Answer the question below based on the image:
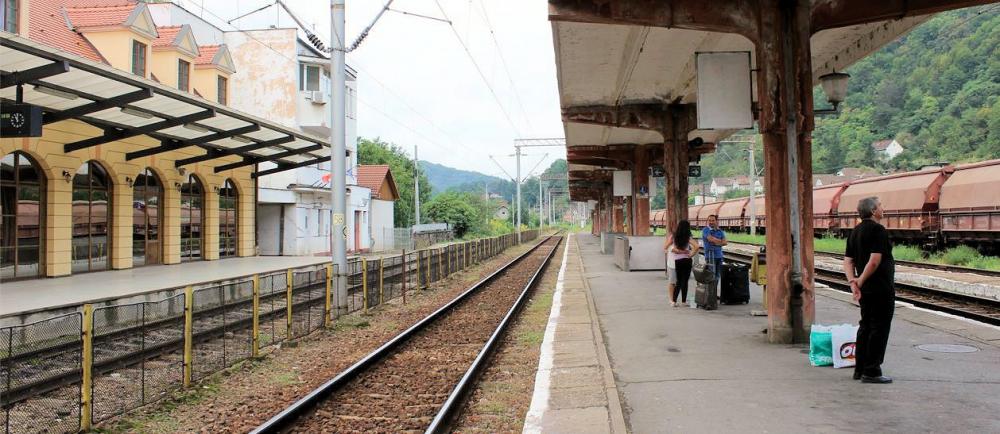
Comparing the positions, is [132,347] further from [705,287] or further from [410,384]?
[705,287]

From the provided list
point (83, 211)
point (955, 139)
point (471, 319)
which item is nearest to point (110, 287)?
point (83, 211)

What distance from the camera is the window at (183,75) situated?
71.8 feet

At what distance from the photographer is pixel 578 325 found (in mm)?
11117

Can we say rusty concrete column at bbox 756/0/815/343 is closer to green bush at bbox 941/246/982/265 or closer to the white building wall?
green bush at bbox 941/246/982/265

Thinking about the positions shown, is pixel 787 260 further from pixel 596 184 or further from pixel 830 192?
pixel 596 184

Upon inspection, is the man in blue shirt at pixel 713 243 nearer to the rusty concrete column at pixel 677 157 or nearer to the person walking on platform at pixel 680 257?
the person walking on platform at pixel 680 257

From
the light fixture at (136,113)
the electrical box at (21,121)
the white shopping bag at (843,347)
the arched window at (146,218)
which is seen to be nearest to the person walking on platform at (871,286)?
the white shopping bag at (843,347)

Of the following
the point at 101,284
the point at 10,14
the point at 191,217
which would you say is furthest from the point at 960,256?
the point at 10,14

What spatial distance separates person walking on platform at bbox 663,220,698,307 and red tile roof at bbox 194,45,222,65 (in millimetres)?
18946

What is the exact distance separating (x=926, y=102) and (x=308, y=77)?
3217 inches

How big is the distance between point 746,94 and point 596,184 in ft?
137

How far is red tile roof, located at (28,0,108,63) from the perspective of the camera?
17656mm

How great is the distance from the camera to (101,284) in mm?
14219

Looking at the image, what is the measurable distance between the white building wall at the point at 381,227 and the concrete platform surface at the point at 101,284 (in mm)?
21409
